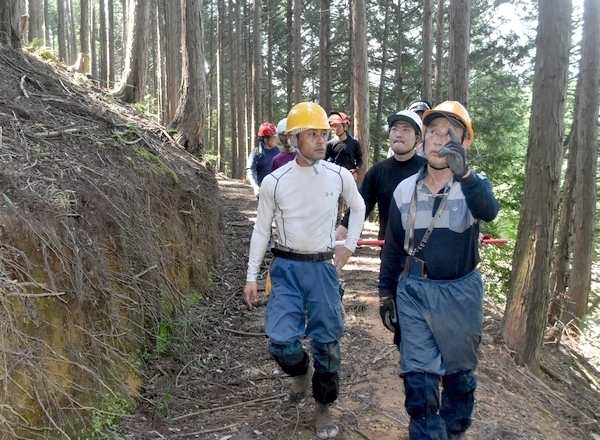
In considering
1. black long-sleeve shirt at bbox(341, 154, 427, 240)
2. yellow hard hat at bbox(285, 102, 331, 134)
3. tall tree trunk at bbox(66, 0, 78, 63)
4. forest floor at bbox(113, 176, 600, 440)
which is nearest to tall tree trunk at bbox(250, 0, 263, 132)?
forest floor at bbox(113, 176, 600, 440)

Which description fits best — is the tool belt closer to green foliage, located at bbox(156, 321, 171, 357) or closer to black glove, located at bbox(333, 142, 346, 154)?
green foliage, located at bbox(156, 321, 171, 357)

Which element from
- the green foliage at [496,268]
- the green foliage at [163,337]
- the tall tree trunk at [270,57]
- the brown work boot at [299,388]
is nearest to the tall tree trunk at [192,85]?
the green foliage at [163,337]

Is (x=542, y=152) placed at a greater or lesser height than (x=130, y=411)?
greater

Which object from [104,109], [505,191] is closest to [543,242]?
[104,109]

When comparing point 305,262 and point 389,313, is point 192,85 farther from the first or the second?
point 389,313

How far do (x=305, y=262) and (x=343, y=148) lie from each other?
4.62 metres

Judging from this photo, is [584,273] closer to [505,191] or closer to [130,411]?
[505,191]

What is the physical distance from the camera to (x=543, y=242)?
6199mm

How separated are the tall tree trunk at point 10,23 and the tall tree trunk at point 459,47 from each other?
20.7 feet

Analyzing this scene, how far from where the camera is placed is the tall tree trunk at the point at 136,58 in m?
10.1

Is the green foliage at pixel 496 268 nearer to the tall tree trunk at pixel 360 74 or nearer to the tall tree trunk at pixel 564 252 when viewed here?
the tall tree trunk at pixel 564 252

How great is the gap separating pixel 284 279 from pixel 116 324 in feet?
4.84

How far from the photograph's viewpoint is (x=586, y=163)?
11125 millimetres

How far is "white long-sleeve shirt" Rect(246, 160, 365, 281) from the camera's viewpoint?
12.4ft
